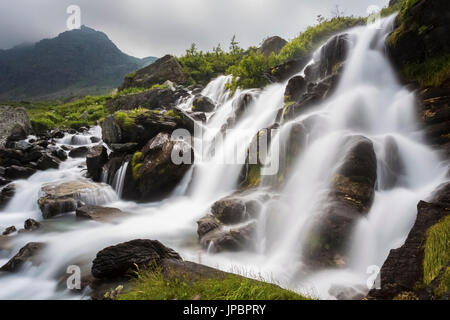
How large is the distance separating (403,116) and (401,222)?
5.43 metres

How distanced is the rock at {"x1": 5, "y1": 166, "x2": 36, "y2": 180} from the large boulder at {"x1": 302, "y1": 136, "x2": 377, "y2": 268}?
1791cm

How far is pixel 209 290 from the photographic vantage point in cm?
347

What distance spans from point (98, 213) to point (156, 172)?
3480 millimetres

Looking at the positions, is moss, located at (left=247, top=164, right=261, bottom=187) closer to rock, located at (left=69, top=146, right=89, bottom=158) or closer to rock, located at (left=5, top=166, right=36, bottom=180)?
rock, located at (left=5, top=166, right=36, bottom=180)

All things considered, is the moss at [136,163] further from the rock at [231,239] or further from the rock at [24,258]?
the rock at [231,239]

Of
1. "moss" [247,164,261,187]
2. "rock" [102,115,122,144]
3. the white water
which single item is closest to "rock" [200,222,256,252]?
the white water

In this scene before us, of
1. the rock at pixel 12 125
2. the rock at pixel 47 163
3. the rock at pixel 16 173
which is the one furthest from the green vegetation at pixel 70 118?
the rock at pixel 16 173

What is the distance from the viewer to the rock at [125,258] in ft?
17.2

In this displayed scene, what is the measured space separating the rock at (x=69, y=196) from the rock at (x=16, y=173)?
433 cm

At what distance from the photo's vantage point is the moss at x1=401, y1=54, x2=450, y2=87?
944cm

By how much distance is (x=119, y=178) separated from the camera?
1402 centimetres

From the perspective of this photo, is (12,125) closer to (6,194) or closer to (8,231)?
(6,194)
